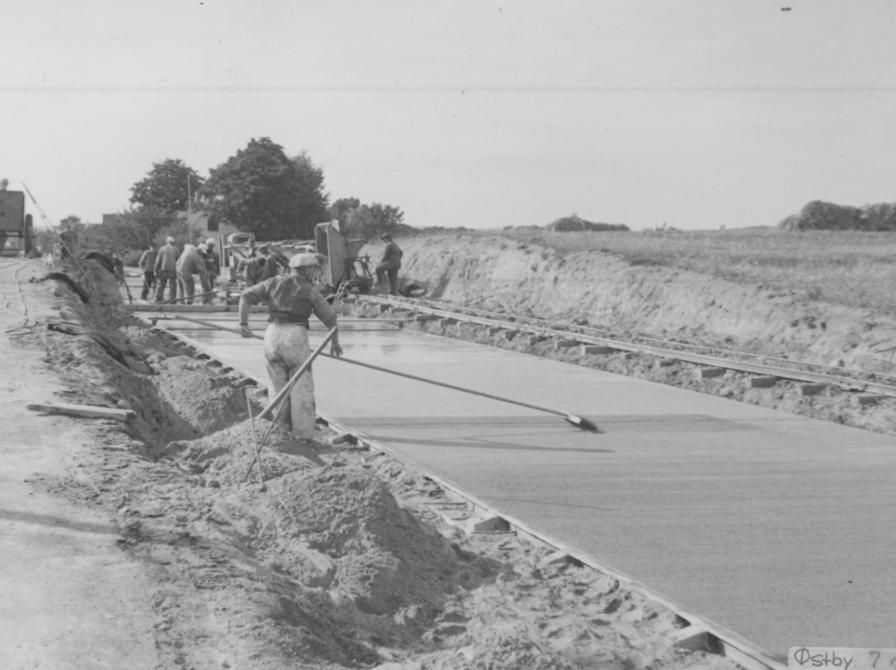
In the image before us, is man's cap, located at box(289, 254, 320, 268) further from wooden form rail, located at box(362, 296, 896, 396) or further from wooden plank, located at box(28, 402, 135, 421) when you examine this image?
wooden form rail, located at box(362, 296, 896, 396)

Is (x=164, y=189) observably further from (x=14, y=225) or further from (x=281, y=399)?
(x=281, y=399)

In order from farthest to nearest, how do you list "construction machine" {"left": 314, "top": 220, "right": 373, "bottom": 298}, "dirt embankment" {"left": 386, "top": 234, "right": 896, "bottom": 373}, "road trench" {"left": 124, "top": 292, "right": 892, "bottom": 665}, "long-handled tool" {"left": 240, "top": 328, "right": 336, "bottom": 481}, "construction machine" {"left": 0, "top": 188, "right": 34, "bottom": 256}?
1. "construction machine" {"left": 0, "top": 188, "right": 34, "bottom": 256}
2. "construction machine" {"left": 314, "top": 220, "right": 373, "bottom": 298}
3. "dirt embankment" {"left": 386, "top": 234, "right": 896, "bottom": 373}
4. "long-handled tool" {"left": 240, "top": 328, "right": 336, "bottom": 481}
5. "road trench" {"left": 124, "top": 292, "right": 892, "bottom": 665}

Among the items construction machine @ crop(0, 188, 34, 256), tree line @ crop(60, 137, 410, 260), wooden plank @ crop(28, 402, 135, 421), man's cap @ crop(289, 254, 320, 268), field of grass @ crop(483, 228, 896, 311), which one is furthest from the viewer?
tree line @ crop(60, 137, 410, 260)

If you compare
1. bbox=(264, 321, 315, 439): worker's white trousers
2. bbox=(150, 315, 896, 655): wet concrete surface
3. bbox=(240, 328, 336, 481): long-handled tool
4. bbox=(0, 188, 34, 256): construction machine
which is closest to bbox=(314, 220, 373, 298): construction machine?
bbox=(0, 188, 34, 256): construction machine

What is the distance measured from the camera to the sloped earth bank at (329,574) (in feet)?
15.2

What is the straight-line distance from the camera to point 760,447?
32.4ft

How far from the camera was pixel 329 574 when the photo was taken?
19.3 feet

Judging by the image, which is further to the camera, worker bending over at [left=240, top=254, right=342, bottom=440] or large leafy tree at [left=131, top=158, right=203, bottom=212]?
large leafy tree at [left=131, top=158, right=203, bottom=212]

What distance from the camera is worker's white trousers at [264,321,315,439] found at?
9.76 meters

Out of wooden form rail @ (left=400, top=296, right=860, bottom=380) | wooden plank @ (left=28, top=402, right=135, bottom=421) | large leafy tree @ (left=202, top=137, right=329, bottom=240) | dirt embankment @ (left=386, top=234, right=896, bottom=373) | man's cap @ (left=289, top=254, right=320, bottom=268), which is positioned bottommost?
wooden plank @ (left=28, top=402, right=135, bottom=421)

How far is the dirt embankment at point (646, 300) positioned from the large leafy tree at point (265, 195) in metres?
21.1

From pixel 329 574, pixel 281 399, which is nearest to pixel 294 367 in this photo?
pixel 281 399

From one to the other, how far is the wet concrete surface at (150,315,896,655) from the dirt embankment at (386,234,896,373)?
3798mm

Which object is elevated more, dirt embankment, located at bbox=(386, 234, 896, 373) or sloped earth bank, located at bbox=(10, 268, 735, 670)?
dirt embankment, located at bbox=(386, 234, 896, 373)
